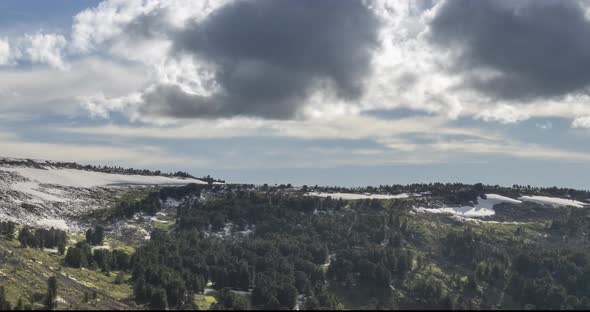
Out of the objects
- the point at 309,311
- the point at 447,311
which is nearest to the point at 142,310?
the point at 309,311

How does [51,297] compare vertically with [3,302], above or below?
above

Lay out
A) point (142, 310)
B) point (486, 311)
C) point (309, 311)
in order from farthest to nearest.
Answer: point (142, 310) → point (309, 311) → point (486, 311)

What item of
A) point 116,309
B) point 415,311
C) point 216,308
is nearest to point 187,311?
point 216,308

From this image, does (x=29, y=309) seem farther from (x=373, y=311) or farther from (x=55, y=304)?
(x=373, y=311)

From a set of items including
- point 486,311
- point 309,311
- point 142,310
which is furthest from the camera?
point 142,310

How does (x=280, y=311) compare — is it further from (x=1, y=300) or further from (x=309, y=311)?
(x=1, y=300)

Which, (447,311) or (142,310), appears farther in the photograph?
(142,310)

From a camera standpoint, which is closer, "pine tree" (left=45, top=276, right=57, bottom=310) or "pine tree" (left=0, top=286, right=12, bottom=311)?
"pine tree" (left=0, top=286, right=12, bottom=311)

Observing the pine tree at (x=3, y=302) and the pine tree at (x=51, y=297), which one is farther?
the pine tree at (x=51, y=297)

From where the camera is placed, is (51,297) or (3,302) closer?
(3,302)
